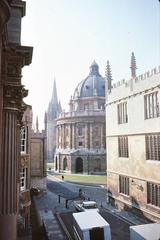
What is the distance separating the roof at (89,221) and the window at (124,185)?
29.9 feet

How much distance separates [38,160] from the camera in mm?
33125

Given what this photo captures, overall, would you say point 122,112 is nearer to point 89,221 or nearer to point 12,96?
point 89,221

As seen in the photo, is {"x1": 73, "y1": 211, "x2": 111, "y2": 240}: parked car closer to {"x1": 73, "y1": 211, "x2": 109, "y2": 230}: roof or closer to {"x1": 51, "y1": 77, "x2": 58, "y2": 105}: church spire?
{"x1": 73, "y1": 211, "x2": 109, "y2": 230}: roof

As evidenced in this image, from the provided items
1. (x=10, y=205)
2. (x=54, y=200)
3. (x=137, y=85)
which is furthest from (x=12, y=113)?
(x=54, y=200)

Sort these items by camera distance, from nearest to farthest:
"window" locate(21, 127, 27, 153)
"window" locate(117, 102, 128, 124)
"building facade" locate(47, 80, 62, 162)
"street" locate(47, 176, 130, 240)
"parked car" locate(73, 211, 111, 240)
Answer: "parked car" locate(73, 211, 111, 240) → "street" locate(47, 176, 130, 240) → "window" locate(21, 127, 27, 153) → "window" locate(117, 102, 128, 124) → "building facade" locate(47, 80, 62, 162)

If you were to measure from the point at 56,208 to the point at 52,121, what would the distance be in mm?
83580

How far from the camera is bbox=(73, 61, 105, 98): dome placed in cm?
6631

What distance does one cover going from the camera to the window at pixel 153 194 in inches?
797

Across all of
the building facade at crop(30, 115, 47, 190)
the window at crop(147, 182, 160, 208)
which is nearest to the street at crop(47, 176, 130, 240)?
the window at crop(147, 182, 160, 208)

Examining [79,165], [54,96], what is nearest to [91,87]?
[79,165]

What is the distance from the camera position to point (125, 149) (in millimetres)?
25203

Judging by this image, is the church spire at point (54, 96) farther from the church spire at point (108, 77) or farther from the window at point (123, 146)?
the window at point (123, 146)

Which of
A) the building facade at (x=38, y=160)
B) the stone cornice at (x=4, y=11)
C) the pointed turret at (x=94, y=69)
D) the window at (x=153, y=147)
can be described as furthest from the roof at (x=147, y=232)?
the pointed turret at (x=94, y=69)

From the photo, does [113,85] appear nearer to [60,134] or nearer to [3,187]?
[3,187]
